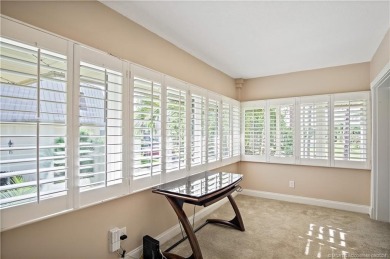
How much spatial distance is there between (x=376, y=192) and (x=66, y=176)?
396 centimetres

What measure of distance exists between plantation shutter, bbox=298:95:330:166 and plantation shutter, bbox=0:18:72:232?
143 inches

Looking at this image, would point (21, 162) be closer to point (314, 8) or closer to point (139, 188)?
point (139, 188)

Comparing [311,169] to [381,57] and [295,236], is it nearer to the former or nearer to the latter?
[295,236]

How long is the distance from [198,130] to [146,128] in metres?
0.99

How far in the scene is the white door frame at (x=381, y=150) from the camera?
2943 mm

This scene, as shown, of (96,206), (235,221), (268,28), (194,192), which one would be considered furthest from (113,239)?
(268,28)

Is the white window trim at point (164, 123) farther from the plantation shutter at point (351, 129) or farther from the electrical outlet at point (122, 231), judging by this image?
the plantation shutter at point (351, 129)

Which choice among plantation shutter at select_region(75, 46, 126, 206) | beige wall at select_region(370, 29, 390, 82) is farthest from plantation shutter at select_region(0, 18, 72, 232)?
beige wall at select_region(370, 29, 390, 82)

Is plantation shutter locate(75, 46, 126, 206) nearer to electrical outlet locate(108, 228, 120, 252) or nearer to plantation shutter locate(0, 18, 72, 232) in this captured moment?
plantation shutter locate(0, 18, 72, 232)

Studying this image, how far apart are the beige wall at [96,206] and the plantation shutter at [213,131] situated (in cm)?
89

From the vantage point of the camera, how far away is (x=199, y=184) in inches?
92.0

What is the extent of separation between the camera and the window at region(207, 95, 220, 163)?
10.7 ft

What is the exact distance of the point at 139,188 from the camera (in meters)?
2.07

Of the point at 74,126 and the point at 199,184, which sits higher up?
the point at 74,126
